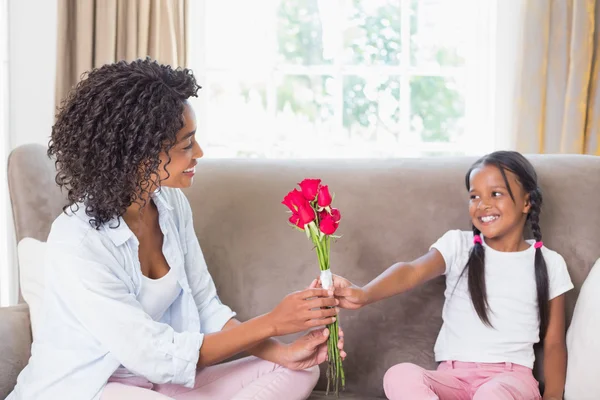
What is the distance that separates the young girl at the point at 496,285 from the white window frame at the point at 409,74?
184 centimetres

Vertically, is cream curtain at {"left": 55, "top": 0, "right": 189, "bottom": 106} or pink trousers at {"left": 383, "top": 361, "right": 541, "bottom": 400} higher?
cream curtain at {"left": 55, "top": 0, "right": 189, "bottom": 106}

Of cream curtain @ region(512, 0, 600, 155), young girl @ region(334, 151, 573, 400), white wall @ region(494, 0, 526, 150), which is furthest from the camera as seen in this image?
white wall @ region(494, 0, 526, 150)

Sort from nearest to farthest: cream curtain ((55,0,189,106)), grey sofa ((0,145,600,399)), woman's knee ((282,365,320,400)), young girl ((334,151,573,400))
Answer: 1. woman's knee ((282,365,320,400))
2. young girl ((334,151,573,400))
3. grey sofa ((0,145,600,399))
4. cream curtain ((55,0,189,106))

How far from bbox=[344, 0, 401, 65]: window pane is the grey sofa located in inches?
74.3

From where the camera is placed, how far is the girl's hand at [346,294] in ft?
5.72

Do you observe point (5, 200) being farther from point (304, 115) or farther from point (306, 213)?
point (306, 213)

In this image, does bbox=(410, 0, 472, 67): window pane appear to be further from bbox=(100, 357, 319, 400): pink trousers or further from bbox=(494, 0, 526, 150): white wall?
bbox=(100, 357, 319, 400): pink trousers

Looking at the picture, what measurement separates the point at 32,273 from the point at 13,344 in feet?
0.72

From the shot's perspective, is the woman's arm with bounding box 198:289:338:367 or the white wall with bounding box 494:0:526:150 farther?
the white wall with bounding box 494:0:526:150

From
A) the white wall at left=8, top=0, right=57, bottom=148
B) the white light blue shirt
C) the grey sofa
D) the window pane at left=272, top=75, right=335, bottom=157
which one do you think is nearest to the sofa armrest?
the white light blue shirt

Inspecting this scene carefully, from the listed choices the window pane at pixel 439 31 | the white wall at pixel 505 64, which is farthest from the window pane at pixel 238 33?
the white wall at pixel 505 64

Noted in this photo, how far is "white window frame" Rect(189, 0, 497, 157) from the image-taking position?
3.83 meters

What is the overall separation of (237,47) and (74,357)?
106 inches

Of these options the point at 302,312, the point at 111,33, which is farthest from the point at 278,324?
the point at 111,33
